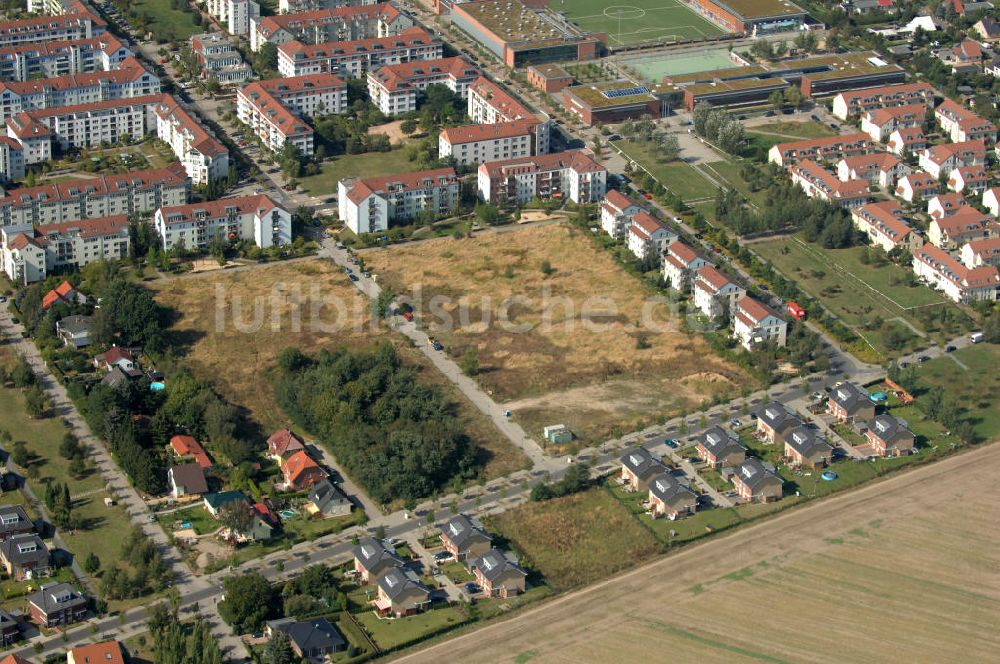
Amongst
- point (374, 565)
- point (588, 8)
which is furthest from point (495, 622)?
point (588, 8)

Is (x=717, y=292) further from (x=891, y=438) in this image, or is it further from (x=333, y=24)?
(x=333, y=24)

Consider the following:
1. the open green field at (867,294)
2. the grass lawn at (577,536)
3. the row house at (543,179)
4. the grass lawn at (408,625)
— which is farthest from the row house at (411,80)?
the grass lawn at (408,625)

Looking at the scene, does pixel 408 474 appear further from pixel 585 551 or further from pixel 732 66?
pixel 732 66

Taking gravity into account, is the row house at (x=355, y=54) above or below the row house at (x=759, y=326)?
above

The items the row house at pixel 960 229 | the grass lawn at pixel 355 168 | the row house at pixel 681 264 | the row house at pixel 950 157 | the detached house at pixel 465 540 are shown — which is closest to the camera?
the detached house at pixel 465 540

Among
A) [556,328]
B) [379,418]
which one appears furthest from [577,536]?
[556,328]

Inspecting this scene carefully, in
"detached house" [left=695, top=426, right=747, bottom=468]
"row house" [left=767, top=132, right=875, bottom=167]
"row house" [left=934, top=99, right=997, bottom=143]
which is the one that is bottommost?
"detached house" [left=695, top=426, right=747, bottom=468]

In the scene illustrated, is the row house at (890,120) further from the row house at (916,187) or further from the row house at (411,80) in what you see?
the row house at (411,80)

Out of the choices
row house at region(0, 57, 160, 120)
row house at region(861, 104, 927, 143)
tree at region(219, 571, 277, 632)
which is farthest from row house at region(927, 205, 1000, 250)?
row house at region(0, 57, 160, 120)

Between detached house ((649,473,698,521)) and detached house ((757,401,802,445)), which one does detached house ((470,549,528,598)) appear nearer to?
detached house ((649,473,698,521))
